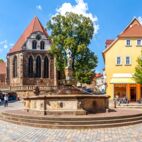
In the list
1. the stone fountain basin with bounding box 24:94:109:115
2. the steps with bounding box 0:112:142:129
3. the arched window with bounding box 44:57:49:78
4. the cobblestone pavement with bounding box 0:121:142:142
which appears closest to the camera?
the cobblestone pavement with bounding box 0:121:142:142

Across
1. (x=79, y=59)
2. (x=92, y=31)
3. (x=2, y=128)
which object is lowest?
(x=2, y=128)

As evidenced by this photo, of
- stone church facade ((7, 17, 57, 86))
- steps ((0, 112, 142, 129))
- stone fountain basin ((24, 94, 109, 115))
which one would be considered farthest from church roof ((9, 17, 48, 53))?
steps ((0, 112, 142, 129))

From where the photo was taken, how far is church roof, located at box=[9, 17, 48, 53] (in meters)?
74.8

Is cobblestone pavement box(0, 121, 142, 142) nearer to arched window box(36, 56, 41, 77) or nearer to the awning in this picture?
the awning

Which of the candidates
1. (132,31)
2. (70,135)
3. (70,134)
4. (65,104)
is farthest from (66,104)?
(132,31)

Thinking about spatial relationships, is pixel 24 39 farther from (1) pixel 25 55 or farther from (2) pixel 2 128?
(2) pixel 2 128

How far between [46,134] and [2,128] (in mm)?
3201

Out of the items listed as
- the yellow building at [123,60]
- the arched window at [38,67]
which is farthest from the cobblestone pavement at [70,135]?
the arched window at [38,67]

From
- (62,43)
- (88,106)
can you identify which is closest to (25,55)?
(62,43)

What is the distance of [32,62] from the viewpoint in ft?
237

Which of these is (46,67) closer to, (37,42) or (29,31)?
(37,42)

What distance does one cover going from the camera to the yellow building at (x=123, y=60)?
148 ft

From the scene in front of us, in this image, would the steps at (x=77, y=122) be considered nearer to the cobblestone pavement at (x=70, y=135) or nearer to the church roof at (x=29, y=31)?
the cobblestone pavement at (x=70, y=135)

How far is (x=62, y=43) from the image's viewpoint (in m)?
52.7
